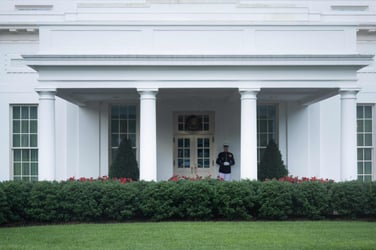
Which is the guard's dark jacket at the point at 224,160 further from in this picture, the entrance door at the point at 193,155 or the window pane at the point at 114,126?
the window pane at the point at 114,126

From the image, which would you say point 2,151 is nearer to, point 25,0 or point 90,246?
point 25,0

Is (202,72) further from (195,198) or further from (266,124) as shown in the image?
(266,124)

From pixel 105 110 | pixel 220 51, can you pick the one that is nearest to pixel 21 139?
pixel 105 110

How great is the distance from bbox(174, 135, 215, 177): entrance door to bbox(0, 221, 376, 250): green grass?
24.9 feet

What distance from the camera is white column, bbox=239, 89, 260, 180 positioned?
53.4 feet

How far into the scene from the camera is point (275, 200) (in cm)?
1436

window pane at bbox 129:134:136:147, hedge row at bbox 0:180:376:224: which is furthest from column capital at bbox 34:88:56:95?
window pane at bbox 129:134:136:147

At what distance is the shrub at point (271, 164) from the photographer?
19.6 meters

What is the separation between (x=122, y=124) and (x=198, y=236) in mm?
10179

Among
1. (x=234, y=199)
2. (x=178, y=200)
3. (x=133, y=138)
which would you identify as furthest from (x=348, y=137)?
(x=133, y=138)

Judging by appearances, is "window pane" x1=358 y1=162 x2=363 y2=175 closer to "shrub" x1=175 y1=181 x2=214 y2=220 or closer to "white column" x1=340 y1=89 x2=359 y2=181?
"white column" x1=340 y1=89 x2=359 y2=181

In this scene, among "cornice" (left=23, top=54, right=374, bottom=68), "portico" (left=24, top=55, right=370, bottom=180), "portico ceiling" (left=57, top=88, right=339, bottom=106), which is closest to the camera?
"cornice" (left=23, top=54, right=374, bottom=68)

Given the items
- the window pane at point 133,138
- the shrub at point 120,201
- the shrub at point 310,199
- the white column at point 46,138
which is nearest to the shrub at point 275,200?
the shrub at point 310,199

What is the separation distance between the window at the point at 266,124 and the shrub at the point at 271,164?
120 centimetres
